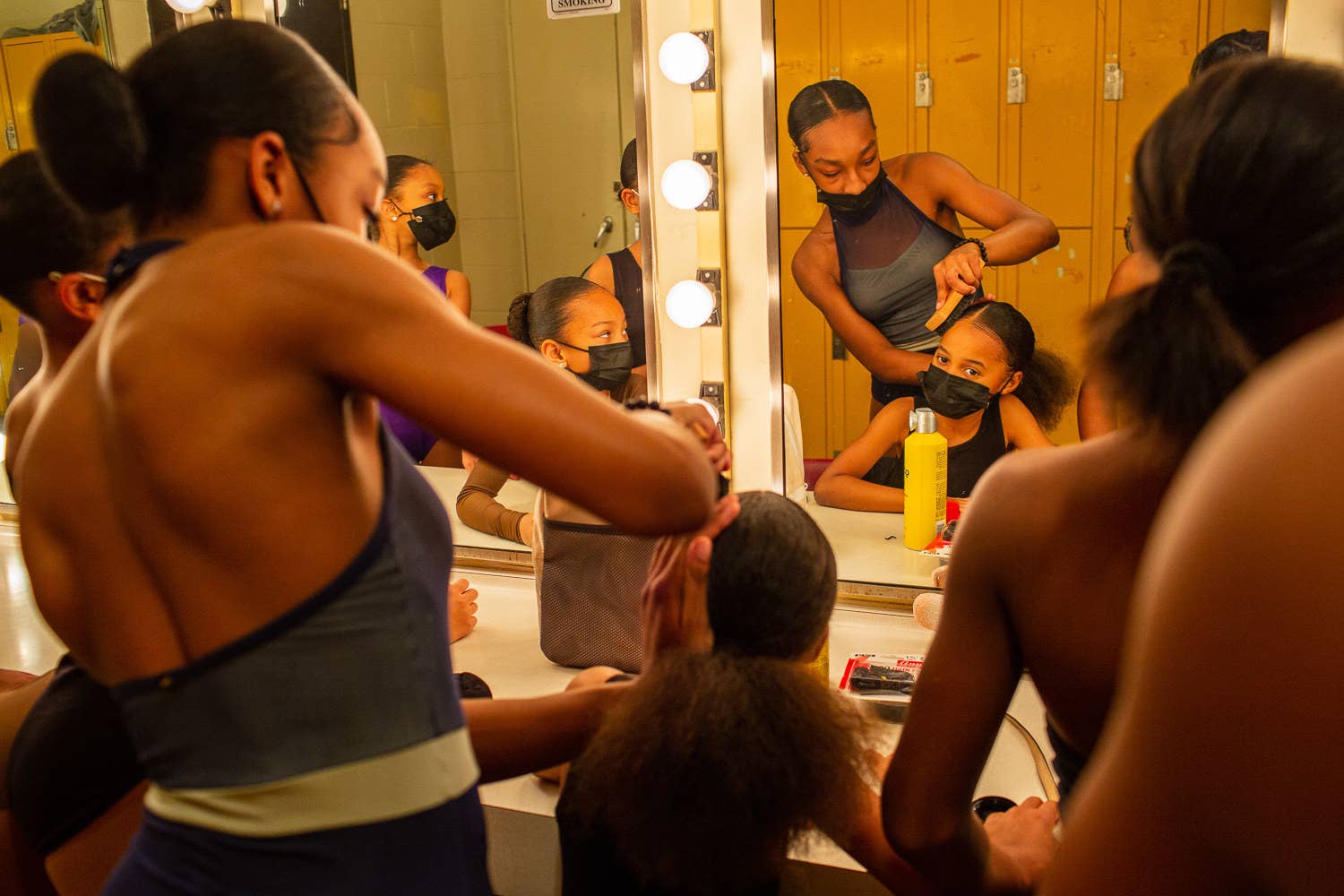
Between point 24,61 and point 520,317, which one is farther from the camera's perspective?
point 24,61

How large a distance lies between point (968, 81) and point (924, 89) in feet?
0.18

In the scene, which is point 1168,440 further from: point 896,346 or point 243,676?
point 896,346

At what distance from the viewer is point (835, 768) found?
82 cm

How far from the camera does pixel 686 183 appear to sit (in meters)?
1.59

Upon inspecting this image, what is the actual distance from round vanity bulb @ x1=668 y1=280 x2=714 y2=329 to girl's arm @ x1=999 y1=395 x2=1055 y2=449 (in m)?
0.44

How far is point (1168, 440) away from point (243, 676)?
531mm

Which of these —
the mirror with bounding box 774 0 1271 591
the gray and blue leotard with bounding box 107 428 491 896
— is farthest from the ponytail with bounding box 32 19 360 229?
the mirror with bounding box 774 0 1271 591

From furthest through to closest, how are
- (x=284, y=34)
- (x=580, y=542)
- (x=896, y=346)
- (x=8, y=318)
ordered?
(x=8, y=318), (x=896, y=346), (x=580, y=542), (x=284, y=34)

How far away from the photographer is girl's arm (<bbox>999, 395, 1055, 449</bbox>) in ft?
4.79

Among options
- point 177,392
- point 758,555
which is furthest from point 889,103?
point 177,392

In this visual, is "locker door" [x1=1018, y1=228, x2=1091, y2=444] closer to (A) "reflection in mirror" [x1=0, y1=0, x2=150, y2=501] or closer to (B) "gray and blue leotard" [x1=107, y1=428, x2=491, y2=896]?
(B) "gray and blue leotard" [x1=107, y1=428, x2=491, y2=896]

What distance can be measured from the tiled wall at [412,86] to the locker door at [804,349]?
495mm

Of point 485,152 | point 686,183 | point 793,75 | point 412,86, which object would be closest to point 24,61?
point 412,86

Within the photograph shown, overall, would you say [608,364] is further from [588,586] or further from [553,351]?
[588,586]
